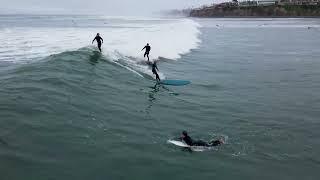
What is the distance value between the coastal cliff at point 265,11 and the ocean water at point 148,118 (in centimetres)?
8423

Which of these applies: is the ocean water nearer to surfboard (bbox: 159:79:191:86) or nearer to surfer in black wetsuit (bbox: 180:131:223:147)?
surfer in black wetsuit (bbox: 180:131:223:147)

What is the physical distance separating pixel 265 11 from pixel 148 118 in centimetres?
10970

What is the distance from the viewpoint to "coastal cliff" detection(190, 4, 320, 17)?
386 feet

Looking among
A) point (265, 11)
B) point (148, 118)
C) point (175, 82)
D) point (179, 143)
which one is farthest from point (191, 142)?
point (265, 11)

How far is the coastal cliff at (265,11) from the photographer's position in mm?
117556

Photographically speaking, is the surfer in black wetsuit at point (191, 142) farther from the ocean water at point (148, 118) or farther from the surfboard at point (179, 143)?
the ocean water at point (148, 118)

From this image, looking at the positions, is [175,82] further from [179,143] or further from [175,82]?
[179,143]

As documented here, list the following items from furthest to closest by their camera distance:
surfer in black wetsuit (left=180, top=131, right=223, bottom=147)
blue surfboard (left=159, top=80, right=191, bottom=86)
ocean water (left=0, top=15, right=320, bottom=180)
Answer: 1. blue surfboard (left=159, top=80, right=191, bottom=86)
2. surfer in black wetsuit (left=180, top=131, right=223, bottom=147)
3. ocean water (left=0, top=15, right=320, bottom=180)

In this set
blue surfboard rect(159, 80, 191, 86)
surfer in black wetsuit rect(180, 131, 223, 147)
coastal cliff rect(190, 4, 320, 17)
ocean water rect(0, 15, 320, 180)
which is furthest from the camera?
coastal cliff rect(190, 4, 320, 17)

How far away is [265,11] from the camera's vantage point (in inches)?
4929

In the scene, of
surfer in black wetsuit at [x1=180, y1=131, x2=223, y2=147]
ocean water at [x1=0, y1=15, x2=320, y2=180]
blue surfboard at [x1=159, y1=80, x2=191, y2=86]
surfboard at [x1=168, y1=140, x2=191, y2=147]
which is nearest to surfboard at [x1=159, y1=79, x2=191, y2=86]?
blue surfboard at [x1=159, y1=80, x2=191, y2=86]

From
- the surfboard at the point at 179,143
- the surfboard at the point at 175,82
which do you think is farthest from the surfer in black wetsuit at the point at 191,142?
the surfboard at the point at 175,82

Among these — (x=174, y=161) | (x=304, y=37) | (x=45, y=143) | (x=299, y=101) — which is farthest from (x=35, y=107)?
(x=304, y=37)

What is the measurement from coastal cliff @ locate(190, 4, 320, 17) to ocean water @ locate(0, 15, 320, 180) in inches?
3316
